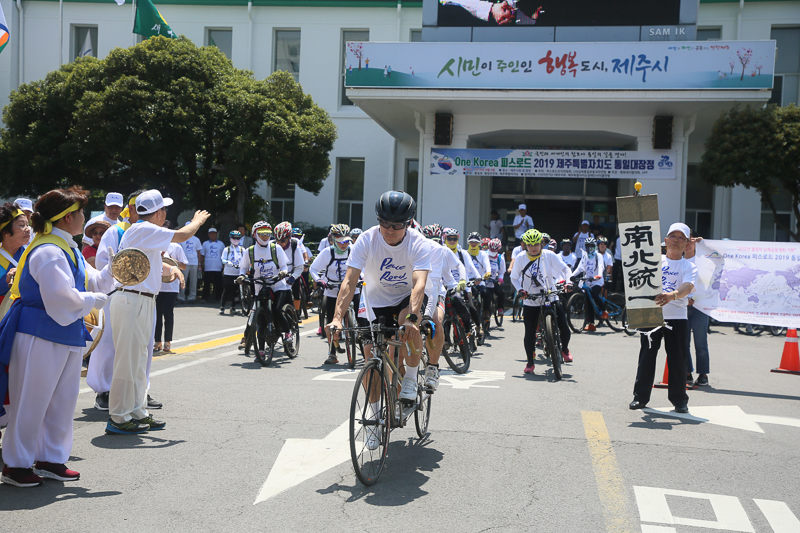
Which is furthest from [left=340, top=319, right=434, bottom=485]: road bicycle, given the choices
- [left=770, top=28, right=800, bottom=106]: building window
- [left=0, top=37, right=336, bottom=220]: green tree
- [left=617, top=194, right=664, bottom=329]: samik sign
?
[left=770, top=28, right=800, bottom=106]: building window

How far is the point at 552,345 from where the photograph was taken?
372 inches

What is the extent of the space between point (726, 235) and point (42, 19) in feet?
94.9

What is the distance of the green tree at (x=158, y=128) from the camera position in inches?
810

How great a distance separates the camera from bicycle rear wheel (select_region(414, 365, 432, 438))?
5.84m

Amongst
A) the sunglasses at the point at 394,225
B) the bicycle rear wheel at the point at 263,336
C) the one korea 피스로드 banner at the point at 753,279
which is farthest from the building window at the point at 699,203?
the sunglasses at the point at 394,225

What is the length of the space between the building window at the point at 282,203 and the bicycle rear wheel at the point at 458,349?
20.1 metres

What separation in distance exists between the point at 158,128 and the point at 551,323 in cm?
1496

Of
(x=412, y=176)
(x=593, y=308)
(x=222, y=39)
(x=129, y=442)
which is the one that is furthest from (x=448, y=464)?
(x=222, y=39)

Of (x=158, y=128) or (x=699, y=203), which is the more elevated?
(x=158, y=128)

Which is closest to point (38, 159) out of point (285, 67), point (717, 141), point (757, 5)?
point (285, 67)

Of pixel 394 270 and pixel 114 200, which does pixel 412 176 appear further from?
pixel 394 270

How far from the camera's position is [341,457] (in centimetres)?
563

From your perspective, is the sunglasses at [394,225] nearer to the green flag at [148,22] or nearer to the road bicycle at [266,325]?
the road bicycle at [266,325]

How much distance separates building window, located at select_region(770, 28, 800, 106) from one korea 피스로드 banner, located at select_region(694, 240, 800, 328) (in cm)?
1754
